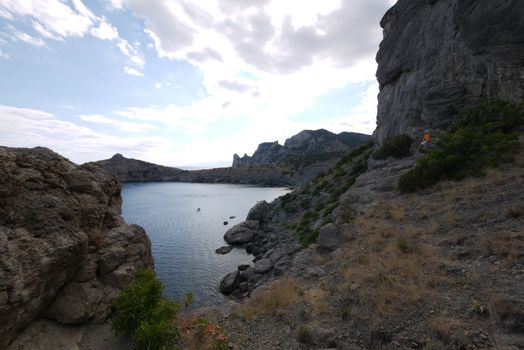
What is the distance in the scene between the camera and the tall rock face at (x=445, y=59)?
29047 millimetres

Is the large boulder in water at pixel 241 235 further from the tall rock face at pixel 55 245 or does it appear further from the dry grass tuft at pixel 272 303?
the tall rock face at pixel 55 245

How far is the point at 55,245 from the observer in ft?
32.8

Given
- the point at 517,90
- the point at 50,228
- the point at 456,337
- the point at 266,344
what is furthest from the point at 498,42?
the point at 50,228

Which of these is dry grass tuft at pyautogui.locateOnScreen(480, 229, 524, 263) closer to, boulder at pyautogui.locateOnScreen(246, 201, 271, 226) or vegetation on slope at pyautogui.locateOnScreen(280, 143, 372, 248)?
vegetation on slope at pyautogui.locateOnScreen(280, 143, 372, 248)

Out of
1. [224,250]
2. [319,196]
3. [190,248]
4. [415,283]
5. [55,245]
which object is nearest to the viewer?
[55,245]

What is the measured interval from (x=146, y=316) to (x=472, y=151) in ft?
77.5

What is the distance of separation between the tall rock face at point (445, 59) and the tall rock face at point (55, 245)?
112ft

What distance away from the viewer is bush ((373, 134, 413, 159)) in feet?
106

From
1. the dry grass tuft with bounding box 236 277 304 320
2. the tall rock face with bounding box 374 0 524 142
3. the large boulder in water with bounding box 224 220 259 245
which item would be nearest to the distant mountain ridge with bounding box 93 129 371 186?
→ the tall rock face with bounding box 374 0 524 142

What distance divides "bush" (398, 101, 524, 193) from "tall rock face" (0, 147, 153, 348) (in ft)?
67.6

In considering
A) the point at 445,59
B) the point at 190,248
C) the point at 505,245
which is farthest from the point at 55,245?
the point at 445,59

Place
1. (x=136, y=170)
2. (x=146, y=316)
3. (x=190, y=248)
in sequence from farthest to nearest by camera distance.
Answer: (x=136, y=170)
(x=190, y=248)
(x=146, y=316)

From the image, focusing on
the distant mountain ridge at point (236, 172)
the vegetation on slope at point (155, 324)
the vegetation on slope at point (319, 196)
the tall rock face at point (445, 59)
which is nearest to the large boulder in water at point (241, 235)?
the vegetation on slope at point (319, 196)

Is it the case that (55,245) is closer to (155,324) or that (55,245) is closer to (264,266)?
(155,324)
